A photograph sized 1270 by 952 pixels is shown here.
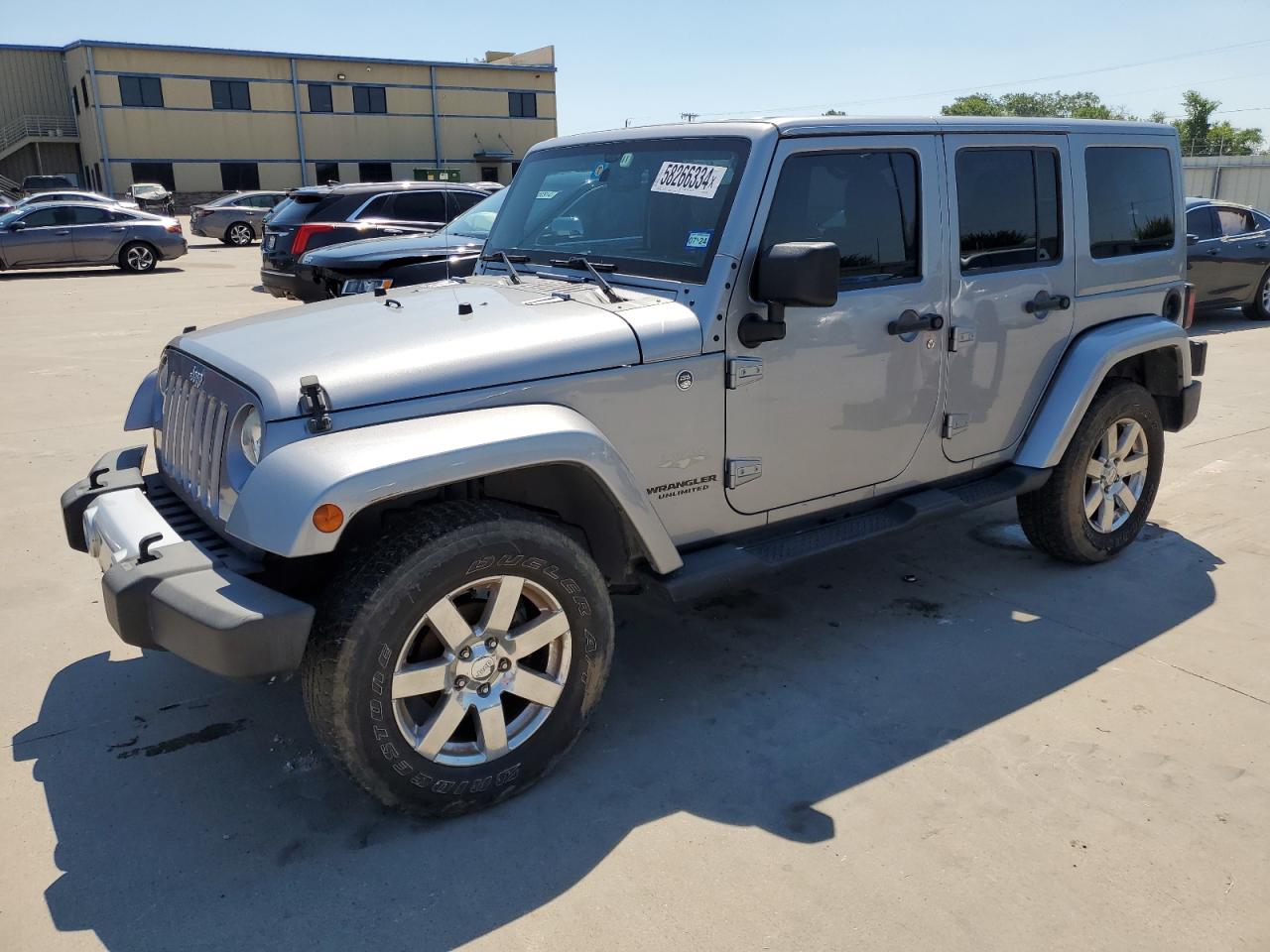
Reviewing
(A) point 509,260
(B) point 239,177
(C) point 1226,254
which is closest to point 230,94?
(B) point 239,177

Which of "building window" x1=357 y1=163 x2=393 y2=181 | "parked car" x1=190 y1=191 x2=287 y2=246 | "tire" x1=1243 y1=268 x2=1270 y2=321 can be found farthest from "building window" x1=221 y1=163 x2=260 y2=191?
"tire" x1=1243 y1=268 x2=1270 y2=321

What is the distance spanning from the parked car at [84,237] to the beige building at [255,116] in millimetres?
27489

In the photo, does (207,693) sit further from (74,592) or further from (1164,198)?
(1164,198)

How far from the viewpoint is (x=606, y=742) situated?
3.41 m

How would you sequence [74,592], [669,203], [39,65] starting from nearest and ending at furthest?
[669,203] < [74,592] < [39,65]

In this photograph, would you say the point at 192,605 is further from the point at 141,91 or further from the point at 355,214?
the point at 141,91

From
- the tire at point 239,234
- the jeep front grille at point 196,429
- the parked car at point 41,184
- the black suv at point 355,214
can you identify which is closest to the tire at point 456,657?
the jeep front grille at point 196,429

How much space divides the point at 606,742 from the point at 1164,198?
3820mm

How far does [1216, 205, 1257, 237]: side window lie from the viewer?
40.1 ft

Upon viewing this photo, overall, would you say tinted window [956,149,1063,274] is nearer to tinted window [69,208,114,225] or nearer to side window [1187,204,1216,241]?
side window [1187,204,1216,241]

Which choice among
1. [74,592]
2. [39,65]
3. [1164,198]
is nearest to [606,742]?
[74,592]

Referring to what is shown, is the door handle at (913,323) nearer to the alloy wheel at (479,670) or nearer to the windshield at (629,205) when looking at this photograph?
the windshield at (629,205)

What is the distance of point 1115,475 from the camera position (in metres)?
4.84

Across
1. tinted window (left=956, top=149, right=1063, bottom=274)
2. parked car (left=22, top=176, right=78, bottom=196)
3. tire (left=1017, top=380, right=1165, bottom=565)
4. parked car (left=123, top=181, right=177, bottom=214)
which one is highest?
parked car (left=22, top=176, right=78, bottom=196)
